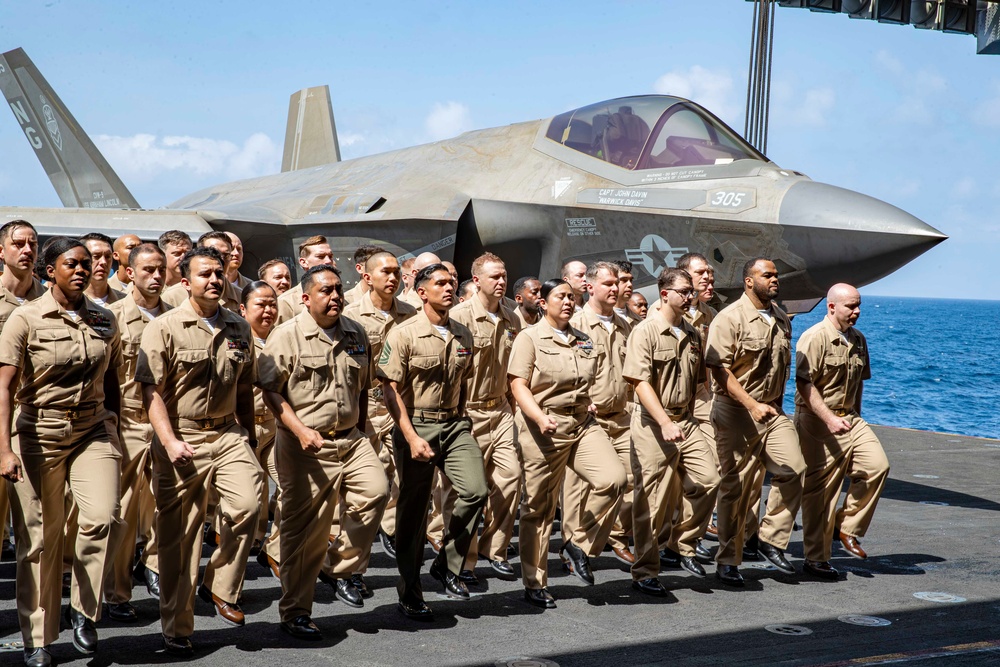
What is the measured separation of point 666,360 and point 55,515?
3.81m

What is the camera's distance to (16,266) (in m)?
6.08

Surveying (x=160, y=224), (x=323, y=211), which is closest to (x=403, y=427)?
(x=323, y=211)

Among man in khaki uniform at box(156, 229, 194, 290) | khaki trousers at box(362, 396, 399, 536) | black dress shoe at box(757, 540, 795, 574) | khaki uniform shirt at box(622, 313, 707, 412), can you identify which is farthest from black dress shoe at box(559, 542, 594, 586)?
man in khaki uniform at box(156, 229, 194, 290)

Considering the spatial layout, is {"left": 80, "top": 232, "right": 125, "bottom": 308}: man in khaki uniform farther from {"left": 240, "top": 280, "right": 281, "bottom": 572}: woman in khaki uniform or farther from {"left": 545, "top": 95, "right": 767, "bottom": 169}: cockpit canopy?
{"left": 545, "top": 95, "right": 767, "bottom": 169}: cockpit canopy

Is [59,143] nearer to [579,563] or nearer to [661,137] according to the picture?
[661,137]

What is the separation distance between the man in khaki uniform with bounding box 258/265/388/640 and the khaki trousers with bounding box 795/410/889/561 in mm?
3210

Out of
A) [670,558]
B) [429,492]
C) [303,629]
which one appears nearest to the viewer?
[303,629]

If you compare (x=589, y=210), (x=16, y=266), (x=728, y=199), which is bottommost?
(x=16, y=266)

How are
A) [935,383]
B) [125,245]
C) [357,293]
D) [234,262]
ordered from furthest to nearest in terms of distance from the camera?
[935,383], [357,293], [125,245], [234,262]

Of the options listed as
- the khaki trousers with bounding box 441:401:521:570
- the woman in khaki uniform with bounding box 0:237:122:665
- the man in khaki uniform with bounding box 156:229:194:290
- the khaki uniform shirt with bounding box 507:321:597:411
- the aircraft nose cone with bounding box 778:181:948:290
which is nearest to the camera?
the woman in khaki uniform with bounding box 0:237:122:665

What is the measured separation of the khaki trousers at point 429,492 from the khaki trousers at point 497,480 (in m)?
0.72

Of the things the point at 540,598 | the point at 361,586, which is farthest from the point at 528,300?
the point at 361,586

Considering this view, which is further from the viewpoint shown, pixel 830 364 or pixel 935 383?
pixel 935 383

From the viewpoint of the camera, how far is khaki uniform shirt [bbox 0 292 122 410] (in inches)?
191
